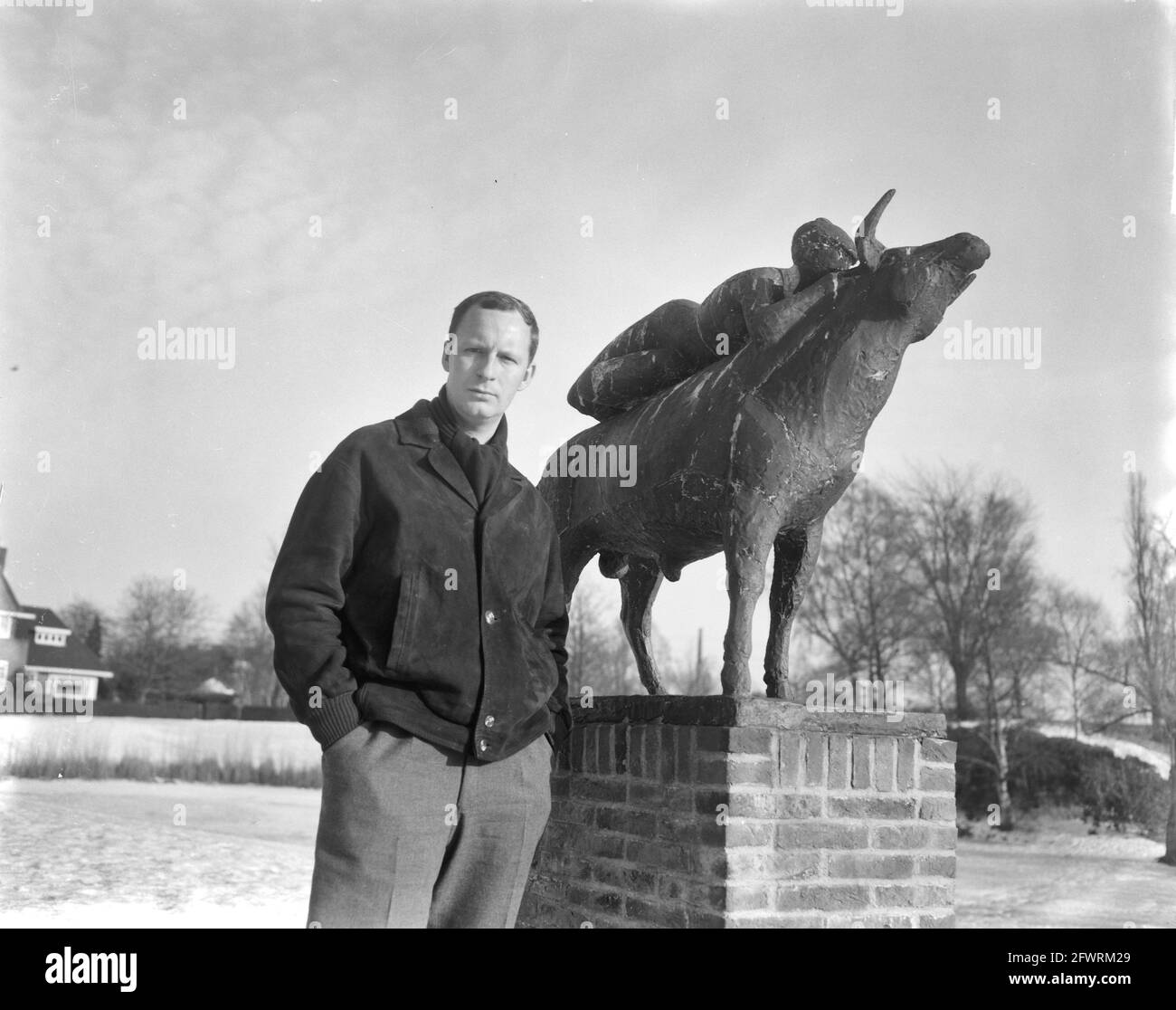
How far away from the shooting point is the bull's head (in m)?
3.47

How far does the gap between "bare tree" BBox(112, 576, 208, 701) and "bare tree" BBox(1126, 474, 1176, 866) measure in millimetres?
21318

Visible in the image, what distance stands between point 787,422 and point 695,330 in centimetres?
74

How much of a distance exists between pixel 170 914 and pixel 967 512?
16460 millimetres

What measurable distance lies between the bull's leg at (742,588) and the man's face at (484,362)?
3.91 ft

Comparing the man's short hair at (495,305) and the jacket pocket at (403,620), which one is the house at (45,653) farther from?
the jacket pocket at (403,620)

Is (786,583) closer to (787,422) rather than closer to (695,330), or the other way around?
(787,422)

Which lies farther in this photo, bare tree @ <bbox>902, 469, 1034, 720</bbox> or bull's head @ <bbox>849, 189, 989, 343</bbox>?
bare tree @ <bbox>902, 469, 1034, 720</bbox>

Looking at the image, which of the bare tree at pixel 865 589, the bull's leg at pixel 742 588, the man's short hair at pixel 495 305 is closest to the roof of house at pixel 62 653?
the bare tree at pixel 865 589

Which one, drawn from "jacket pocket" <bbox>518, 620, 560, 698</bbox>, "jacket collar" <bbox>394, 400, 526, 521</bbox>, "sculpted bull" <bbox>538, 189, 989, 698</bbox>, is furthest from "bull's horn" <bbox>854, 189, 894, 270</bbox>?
A: "jacket pocket" <bbox>518, 620, 560, 698</bbox>

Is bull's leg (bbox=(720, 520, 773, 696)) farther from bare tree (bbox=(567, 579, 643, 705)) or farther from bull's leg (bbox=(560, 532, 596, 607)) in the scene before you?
bare tree (bbox=(567, 579, 643, 705))

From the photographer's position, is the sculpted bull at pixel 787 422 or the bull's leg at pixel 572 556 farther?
the bull's leg at pixel 572 556

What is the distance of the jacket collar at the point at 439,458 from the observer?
98.3 inches

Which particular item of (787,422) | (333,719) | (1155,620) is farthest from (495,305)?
(1155,620)

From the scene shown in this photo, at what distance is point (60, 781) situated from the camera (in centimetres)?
1812
